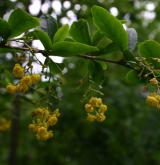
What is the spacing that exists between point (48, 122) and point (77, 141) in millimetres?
3150

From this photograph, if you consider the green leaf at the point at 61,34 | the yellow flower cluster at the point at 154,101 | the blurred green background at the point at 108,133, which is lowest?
the blurred green background at the point at 108,133

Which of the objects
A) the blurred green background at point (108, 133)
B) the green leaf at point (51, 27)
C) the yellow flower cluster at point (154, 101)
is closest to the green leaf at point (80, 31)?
the green leaf at point (51, 27)

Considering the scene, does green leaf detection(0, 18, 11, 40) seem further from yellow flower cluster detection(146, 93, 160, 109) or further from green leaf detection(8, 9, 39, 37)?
yellow flower cluster detection(146, 93, 160, 109)

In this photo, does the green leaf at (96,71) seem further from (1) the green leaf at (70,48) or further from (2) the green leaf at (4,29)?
(2) the green leaf at (4,29)

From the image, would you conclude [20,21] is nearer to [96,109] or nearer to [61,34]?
[61,34]

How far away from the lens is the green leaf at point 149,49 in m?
1.39

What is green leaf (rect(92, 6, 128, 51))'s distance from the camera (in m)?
1.34

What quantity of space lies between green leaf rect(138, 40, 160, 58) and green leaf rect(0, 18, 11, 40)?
1.36ft

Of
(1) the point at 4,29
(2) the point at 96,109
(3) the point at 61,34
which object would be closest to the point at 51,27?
(3) the point at 61,34

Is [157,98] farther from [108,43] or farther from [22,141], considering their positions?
[22,141]

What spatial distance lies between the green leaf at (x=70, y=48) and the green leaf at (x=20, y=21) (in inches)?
3.7

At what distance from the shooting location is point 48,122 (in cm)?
138

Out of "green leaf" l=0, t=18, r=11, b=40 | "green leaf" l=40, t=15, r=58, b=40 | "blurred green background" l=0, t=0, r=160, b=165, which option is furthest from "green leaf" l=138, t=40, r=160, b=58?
"blurred green background" l=0, t=0, r=160, b=165

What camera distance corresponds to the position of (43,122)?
139cm
